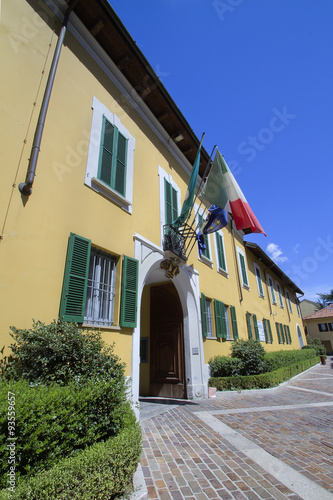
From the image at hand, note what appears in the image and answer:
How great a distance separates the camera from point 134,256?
6.71m

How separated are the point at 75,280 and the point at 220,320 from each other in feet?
25.6

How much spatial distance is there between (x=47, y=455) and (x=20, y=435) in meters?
0.39

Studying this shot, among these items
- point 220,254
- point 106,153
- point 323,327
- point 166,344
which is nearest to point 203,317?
point 166,344

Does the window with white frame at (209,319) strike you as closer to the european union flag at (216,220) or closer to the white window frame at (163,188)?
the european union flag at (216,220)

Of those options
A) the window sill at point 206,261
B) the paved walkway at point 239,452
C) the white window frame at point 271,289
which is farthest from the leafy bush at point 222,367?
the white window frame at point 271,289

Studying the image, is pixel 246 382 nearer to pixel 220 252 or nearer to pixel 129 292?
pixel 220 252

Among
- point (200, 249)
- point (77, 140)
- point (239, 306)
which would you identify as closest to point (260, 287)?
point (239, 306)

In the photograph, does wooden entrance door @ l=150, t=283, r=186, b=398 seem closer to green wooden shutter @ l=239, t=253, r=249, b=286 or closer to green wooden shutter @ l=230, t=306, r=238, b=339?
green wooden shutter @ l=230, t=306, r=238, b=339

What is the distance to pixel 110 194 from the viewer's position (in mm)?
6391

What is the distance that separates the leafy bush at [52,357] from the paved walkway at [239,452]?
1580 mm

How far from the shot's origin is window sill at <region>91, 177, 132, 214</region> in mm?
6012

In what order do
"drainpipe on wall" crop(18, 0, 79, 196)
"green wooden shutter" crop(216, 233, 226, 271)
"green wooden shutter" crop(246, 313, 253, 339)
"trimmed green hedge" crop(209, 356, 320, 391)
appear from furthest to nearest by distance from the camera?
"green wooden shutter" crop(246, 313, 253, 339) < "green wooden shutter" crop(216, 233, 226, 271) < "trimmed green hedge" crop(209, 356, 320, 391) < "drainpipe on wall" crop(18, 0, 79, 196)

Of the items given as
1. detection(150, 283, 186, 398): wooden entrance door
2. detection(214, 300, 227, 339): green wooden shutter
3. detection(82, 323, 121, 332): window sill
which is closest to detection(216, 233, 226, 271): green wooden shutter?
detection(214, 300, 227, 339): green wooden shutter

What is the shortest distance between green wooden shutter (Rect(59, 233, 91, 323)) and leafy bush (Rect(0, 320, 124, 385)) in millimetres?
696
